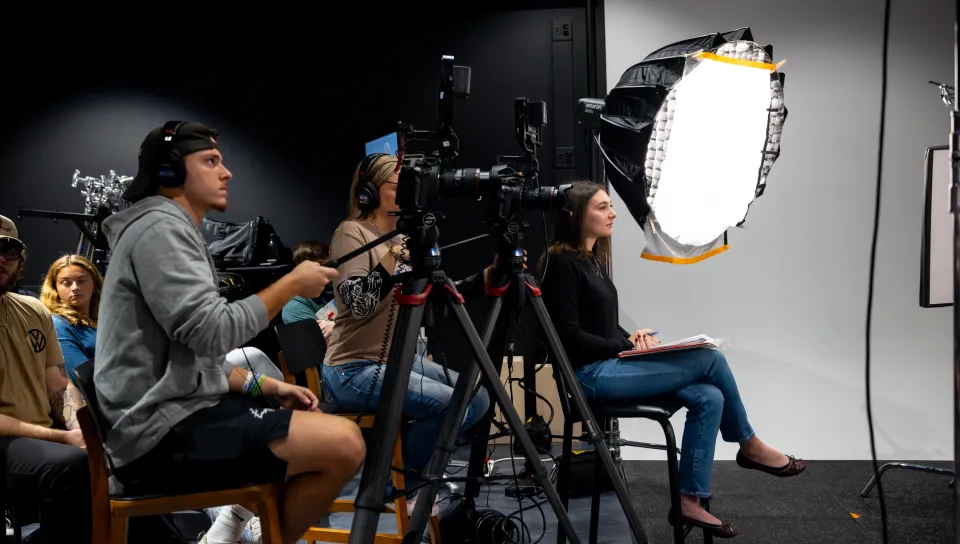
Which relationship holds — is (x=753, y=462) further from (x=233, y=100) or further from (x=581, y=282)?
(x=233, y=100)

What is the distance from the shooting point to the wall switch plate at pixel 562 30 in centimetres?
469

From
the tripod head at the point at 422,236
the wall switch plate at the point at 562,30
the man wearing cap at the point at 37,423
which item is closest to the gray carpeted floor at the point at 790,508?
the man wearing cap at the point at 37,423

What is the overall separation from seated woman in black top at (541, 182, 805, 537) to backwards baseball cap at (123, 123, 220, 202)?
1142mm

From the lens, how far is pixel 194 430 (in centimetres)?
148

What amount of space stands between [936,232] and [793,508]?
1.18 meters

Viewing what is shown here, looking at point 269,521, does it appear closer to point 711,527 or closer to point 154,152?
point 154,152

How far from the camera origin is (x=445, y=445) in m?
1.83

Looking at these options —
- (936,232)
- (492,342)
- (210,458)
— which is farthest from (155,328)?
(936,232)

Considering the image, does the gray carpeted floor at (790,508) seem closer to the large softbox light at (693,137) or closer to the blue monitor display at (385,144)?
the large softbox light at (693,137)

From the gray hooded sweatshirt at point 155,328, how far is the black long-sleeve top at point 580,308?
1.17 m

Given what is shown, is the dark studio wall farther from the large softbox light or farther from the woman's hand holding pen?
the woman's hand holding pen

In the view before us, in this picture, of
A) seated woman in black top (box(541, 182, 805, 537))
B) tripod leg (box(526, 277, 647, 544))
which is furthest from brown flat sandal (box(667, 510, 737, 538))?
tripod leg (box(526, 277, 647, 544))

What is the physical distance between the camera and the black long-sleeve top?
2.41 m

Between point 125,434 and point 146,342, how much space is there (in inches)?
7.1
